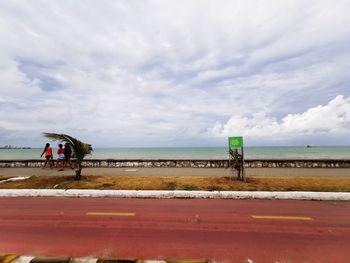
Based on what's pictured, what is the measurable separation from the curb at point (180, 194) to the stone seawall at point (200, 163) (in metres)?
7.32

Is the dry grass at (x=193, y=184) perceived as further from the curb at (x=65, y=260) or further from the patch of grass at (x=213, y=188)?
the curb at (x=65, y=260)

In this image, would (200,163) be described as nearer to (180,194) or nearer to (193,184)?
(193,184)

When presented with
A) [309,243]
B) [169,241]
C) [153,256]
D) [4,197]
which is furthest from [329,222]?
[4,197]

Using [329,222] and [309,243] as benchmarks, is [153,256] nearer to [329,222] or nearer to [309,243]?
[309,243]

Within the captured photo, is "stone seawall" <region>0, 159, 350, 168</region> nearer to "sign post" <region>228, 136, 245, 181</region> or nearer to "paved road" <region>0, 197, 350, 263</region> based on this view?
"sign post" <region>228, 136, 245, 181</region>

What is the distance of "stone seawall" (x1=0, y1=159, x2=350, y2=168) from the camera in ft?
47.0

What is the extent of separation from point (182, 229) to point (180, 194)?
270cm

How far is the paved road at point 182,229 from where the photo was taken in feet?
11.9

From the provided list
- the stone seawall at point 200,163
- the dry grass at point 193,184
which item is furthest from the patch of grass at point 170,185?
the stone seawall at point 200,163

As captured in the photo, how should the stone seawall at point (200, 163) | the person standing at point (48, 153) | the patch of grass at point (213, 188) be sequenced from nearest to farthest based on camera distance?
the patch of grass at point (213, 188) → the person standing at point (48, 153) → the stone seawall at point (200, 163)

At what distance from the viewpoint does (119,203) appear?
661 cm

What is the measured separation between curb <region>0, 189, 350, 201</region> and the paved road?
399 millimetres

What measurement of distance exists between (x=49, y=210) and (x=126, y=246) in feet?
10.9

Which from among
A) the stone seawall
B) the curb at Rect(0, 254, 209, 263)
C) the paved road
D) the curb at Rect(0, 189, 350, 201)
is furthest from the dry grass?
the stone seawall
